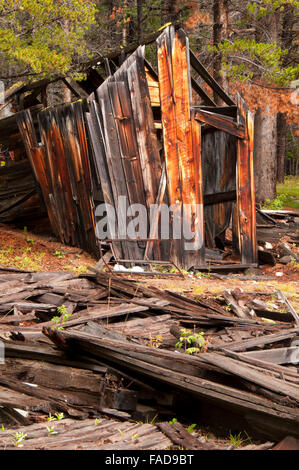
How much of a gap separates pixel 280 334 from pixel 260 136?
45.6 feet

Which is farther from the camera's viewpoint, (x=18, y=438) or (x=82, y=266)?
(x=82, y=266)

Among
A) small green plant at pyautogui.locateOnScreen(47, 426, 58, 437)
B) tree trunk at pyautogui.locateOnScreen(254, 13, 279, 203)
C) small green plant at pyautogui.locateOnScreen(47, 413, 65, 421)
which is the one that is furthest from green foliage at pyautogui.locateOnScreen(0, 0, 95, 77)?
tree trunk at pyautogui.locateOnScreen(254, 13, 279, 203)

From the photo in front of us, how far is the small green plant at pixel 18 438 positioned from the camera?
3803mm

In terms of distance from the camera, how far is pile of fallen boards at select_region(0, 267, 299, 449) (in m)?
4.04

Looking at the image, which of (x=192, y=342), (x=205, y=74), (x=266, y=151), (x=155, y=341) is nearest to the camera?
(x=192, y=342)

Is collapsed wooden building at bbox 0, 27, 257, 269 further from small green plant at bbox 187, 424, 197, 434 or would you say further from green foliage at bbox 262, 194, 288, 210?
green foliage at bbox 262, 194, 288, 210

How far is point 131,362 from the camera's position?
4836 millimetres

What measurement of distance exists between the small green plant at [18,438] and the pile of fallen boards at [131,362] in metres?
0.06

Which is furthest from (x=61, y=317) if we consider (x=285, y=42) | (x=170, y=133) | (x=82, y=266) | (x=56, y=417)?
(x=285, y=42)

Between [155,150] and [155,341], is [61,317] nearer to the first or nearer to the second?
[155,341]

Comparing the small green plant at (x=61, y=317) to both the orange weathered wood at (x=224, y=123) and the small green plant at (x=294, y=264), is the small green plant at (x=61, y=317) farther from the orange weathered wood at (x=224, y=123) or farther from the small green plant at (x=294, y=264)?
the small green plant at (x=294, y=264)

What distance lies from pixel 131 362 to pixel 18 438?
1350 mm

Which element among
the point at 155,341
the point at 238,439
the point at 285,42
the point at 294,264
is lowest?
the point at 238,439

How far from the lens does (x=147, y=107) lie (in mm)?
9969
